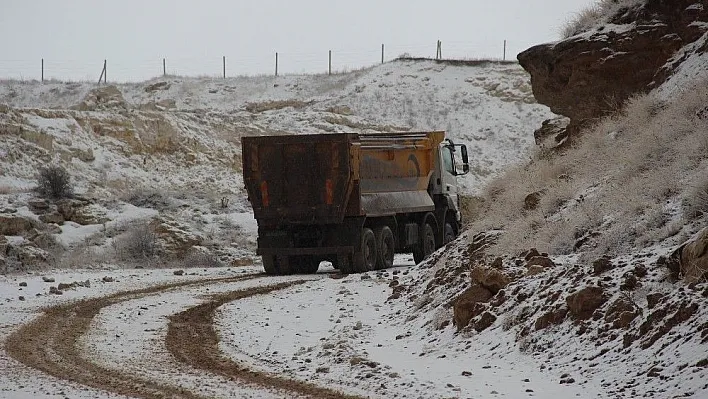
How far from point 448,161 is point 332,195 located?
17.8ft

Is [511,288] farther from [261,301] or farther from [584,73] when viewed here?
[584,73]

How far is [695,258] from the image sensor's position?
891 cm

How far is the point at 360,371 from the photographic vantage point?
9.80m

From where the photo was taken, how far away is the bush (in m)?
31.8

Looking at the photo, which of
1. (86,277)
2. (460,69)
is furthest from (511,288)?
(460,69)

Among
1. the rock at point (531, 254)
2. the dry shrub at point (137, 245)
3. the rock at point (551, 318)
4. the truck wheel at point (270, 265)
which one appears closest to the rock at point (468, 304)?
the rock at point (531, 254)

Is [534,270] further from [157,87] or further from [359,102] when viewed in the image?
[157,87]

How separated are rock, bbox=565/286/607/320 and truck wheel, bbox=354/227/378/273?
1271cm

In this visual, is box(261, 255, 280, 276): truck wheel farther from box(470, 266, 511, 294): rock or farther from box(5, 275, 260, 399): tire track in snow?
box(470, 266, 511, 294): rock

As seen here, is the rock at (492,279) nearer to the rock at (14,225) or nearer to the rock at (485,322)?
the rock at (485,322)

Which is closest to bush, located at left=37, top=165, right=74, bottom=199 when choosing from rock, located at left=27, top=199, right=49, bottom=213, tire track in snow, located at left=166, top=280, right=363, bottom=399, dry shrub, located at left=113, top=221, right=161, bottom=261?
rock, located at left=27, top=199, right=49, bottom=213

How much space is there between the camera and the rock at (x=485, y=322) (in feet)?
35.6

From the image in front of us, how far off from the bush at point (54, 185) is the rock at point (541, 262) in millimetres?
22865

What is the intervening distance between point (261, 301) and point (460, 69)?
50199 millimetres
